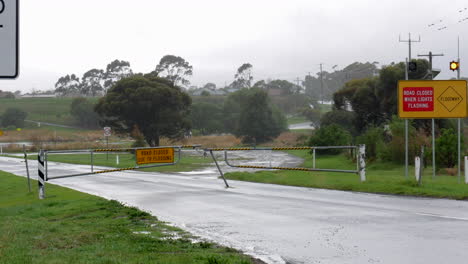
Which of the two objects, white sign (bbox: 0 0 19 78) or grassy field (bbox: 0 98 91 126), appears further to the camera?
grassy field (bbox: 0 98 91 126)

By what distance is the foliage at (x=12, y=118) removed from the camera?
96581mm

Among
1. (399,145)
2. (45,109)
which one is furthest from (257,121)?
(45,109)

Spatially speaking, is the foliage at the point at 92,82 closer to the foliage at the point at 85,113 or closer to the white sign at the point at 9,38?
the foliage at the point at 85,113

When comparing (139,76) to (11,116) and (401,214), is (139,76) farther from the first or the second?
(401,214)

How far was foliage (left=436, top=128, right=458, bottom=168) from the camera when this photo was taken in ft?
102

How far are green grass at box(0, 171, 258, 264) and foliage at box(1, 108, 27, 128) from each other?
8307 cm

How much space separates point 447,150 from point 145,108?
34.9 meters

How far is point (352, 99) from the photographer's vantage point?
157 ft

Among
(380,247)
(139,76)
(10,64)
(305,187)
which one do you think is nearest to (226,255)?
(380,247)

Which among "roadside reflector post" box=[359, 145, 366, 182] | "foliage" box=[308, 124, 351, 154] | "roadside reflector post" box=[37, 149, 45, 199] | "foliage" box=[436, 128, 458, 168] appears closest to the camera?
"roadside reflector post" box=[37, 149, 45, 199]

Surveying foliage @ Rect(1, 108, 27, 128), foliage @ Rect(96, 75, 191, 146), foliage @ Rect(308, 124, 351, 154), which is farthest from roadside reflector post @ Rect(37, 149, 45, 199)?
foliage @ Rect(1, 108, 27, 128)

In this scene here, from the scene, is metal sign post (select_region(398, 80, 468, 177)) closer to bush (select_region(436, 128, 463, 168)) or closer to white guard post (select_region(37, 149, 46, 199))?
bush (select_region(436, 128, 463, 168))

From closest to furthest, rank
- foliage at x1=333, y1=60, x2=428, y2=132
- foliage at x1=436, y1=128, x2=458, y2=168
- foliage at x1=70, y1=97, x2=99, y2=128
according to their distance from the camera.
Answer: foliage at x1=436, y1=128, x2=458, y2=168
foliage at x1=333, y1=60, x2=428, y2=132
foliage at x1=70, y1=97, x2=99, y2=128

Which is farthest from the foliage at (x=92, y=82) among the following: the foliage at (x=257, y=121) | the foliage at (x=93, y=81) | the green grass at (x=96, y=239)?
the green grass at (x=96, y=239)
